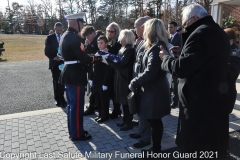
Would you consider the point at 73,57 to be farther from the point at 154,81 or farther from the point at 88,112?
the point at 88,112

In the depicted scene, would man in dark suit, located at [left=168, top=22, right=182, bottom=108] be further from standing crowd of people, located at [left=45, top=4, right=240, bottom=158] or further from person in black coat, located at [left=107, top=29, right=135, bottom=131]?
person in black coat, located at [left=107, top=29, right=135, bottom=131]

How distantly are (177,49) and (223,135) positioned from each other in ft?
3.45

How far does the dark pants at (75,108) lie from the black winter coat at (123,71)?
674 mm

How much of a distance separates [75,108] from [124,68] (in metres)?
1.08

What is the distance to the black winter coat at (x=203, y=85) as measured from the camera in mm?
1879

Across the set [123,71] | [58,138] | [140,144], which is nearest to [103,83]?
[123,71]

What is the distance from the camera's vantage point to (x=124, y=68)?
3.68m

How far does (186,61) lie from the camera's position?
191 cm

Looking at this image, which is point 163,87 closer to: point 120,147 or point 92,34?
point 120,147

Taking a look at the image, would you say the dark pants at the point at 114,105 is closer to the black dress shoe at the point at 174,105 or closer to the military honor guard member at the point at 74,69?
the military honor guard member at the point at 74,69

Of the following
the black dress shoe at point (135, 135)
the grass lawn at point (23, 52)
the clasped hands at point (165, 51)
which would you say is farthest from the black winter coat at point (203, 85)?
the grass lawn at point (23, 52)

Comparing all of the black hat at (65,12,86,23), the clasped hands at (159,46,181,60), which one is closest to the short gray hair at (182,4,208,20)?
the clasped hands at (159,46,181,60)

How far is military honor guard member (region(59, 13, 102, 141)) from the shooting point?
3.29 m

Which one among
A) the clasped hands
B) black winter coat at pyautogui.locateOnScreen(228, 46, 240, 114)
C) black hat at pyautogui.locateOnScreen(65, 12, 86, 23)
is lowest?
black winter coat at pyautogui.locateOnScreen(228, 46, 240, 114)
